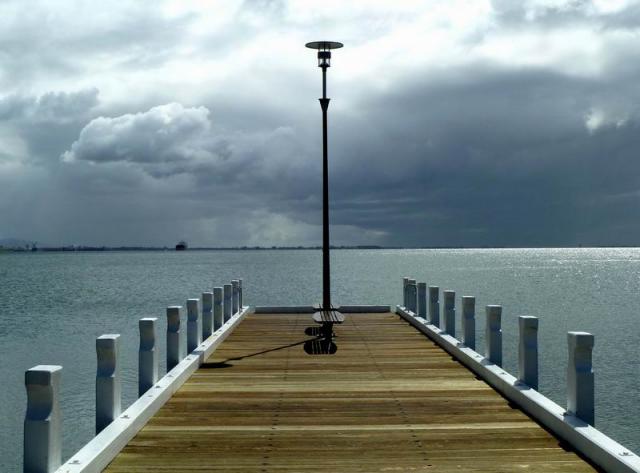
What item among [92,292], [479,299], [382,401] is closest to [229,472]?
[382,401]

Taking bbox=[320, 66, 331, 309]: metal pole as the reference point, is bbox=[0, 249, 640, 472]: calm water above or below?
below

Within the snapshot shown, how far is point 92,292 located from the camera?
91.3m

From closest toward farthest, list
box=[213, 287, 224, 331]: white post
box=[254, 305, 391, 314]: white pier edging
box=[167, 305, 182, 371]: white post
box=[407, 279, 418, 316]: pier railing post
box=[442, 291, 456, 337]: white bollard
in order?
box=[167, 305, 182, 371]: white post
box=[442, 291, 456, 337]: white bollard
box=[213, 287, 224, 331]: white post
box=[407, 279, 418, 316]: pier railing post
box=[254, 305, 391, 314]: white pier edging

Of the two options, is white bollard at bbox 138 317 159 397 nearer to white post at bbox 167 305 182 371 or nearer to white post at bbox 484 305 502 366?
white post at bbox 167 305 182 371

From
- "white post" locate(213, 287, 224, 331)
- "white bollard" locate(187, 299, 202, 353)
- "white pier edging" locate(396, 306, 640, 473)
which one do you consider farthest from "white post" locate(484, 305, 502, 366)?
"white post" locate(213, 287, 224, 331)

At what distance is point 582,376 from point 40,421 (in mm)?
5290

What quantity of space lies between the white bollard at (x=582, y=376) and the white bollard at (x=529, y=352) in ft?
4.90

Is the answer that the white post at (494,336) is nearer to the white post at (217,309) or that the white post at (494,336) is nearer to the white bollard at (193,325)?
the white bollard at (193,325)

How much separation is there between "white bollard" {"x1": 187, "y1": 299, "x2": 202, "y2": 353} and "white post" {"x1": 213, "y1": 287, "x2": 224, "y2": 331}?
3193 mm

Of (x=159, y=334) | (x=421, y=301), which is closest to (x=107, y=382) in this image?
(x=421, y=301)

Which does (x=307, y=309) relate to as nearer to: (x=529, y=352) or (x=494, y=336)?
(x=494, y=336)

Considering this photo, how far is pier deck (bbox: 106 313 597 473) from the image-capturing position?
24.2ft

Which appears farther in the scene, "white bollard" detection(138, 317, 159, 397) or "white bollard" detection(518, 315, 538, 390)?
"white bollard" detection(138, 317, 159, 397)

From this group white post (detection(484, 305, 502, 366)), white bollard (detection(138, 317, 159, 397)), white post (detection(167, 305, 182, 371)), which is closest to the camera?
white bollard (detection(138, 317, 159, 397))
